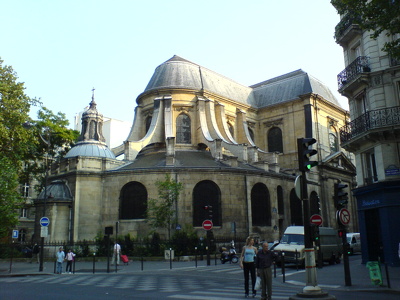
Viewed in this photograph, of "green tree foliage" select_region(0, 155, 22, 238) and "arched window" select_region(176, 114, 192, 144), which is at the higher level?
"arched window" select_region(176, 114, 192, 144)

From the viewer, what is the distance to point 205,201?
104 ft

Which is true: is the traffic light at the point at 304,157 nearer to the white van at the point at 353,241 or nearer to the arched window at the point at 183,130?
the white van at the point at 353,241

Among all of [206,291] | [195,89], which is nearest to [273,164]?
[195,89]

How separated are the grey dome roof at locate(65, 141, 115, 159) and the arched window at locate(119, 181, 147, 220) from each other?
13.5ft

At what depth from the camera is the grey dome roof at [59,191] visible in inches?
1210

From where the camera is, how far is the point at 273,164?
3684 cm

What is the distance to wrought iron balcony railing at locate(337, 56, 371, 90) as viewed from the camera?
19875mm

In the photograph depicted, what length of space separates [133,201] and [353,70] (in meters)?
19.0

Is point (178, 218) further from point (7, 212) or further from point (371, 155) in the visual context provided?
point (371, 155)

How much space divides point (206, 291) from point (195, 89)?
30723mm

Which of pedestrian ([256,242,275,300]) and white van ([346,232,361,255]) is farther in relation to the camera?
white van ([346,232,361,255])

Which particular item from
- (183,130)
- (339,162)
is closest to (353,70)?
(183,130)

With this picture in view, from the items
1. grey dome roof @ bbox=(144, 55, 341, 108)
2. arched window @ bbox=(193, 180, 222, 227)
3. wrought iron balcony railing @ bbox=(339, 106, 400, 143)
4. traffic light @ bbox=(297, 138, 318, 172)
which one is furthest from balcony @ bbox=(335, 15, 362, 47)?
grey dome roof @ bbox=(144, 55, 341, 108)

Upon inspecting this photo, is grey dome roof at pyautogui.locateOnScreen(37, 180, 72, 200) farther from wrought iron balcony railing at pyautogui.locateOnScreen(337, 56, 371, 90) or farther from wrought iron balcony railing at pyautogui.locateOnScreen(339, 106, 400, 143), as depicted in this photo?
wrought iron balcony railing at pyautogui.locateOnScreen(339, 106, 400, 143)
